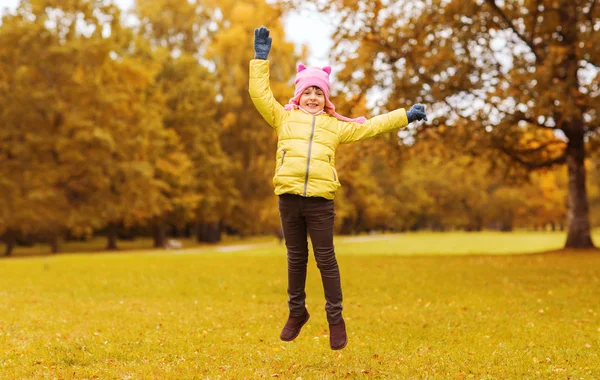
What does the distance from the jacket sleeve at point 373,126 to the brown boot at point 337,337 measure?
1.78 m

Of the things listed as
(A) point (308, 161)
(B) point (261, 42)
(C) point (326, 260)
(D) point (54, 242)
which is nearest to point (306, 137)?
(A) point (308, 161)

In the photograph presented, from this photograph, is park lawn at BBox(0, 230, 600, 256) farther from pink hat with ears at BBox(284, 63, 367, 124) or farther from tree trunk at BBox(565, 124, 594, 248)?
pink hat with ears at BBox(284, 63, 367, 124)

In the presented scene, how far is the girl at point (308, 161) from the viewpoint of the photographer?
5770 millimetres

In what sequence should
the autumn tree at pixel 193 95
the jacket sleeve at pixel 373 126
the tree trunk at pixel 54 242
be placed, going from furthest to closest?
the autumn tree at pixel 193 95
the tree trunk at pixel 54 242
the jacket sleeve at pixel 373 126

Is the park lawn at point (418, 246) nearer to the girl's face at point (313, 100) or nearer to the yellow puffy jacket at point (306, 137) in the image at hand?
→ the yellow puffy jacket at point (306, 137)

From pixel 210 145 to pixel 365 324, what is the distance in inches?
1454

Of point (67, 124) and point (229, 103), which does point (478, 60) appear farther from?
point (229, 103)

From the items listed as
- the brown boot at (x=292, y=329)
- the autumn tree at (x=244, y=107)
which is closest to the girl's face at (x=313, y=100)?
the brown boot at (x=292, y=329)

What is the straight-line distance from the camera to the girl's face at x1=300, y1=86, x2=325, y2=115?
6000 millimetres

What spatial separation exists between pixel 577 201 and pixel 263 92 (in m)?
20.3

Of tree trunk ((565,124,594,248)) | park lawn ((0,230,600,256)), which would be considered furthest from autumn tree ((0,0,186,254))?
tree trunk ((565,124,594,248))

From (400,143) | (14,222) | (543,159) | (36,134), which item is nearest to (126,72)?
(36,134)

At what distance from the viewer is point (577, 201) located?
2319cm

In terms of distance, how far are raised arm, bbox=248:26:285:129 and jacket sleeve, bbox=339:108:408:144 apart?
25.0 inches
